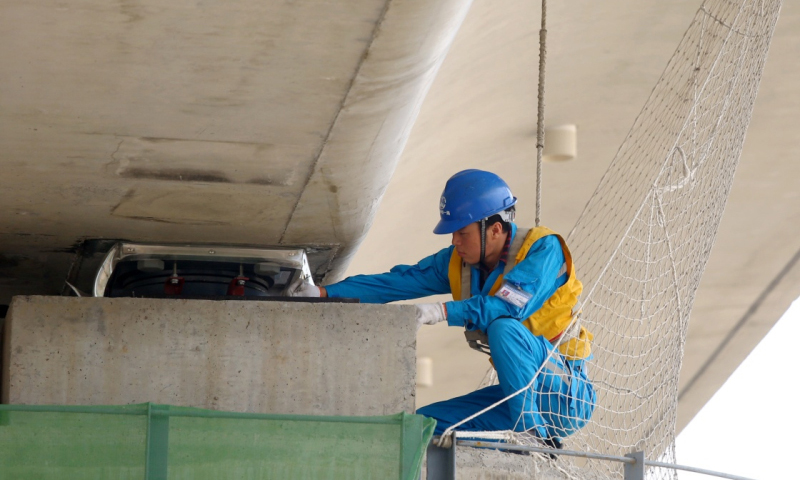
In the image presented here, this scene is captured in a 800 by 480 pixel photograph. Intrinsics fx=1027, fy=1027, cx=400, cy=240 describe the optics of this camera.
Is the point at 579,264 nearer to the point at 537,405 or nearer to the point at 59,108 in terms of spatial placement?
the point at 537,405

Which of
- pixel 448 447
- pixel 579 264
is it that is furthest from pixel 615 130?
pixel 448 447

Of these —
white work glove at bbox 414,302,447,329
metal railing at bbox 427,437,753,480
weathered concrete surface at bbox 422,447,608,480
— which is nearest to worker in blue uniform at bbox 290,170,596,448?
white work glove at bbox 414,302,447,329

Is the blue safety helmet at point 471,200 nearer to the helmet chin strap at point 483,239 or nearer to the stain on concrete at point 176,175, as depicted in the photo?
the helmet chin strap at point 483,239

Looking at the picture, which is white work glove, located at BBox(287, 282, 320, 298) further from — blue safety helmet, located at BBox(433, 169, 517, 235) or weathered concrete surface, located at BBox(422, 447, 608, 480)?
weathered concrete surface, located at BBox(422, 447, 608, 480)

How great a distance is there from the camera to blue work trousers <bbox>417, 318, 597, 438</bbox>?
452 cm

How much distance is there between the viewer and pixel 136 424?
12.2 ft

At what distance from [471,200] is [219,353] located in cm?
139

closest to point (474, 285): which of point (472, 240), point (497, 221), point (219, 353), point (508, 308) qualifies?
point (472, 240)

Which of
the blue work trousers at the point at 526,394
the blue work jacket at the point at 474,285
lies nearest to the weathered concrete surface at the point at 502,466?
the blue work trousers at the point at 526,394

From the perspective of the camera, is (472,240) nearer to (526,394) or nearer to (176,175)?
(526,394)

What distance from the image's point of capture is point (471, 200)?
195 inches

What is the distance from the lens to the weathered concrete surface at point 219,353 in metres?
4.51

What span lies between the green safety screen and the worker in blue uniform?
0.95 meters

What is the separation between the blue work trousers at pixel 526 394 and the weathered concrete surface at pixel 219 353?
42cm
